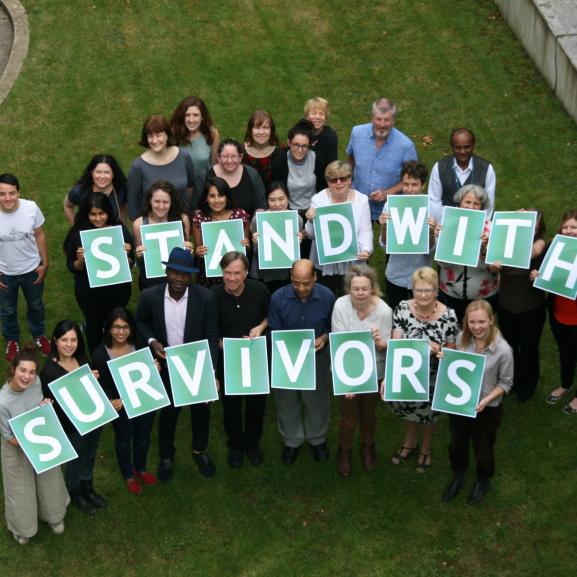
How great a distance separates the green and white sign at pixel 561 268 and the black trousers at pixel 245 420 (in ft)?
9.25

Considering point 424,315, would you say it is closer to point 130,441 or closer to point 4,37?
point 130,441

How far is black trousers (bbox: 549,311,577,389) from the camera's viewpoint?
10039 mm

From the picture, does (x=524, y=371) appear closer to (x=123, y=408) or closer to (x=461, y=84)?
(x=123, y=408)

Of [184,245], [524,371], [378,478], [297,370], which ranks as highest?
[184,245]

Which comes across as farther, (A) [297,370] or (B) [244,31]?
(B) [244,31]

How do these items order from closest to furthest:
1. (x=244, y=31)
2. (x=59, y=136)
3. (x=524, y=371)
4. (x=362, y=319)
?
(x=362, y=319)
(x=524, y=371)
(x=59, y=136)
(x=244, y=31)

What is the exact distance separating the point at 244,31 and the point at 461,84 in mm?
3505

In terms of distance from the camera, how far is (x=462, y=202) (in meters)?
9.75

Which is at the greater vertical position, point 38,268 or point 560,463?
point 38,268

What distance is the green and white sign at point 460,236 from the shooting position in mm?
9602

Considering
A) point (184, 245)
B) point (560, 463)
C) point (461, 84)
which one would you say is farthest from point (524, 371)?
point (461, 84)

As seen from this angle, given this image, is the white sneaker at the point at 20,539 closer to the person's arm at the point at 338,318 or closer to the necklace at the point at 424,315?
the person's arm at the point at 338,318

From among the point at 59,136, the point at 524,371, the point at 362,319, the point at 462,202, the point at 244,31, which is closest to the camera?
the point at 362,319

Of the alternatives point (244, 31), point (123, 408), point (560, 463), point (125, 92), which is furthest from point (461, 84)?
point (123, 408)
